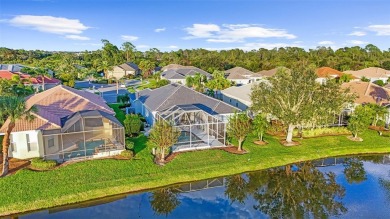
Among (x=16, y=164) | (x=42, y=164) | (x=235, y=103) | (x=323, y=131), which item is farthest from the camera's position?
(x=235, y=103)

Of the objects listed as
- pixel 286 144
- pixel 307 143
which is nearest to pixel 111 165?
pixel 286 144

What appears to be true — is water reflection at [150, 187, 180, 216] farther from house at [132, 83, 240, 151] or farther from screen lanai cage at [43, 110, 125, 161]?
screen lanai cage at [43, 110, 125, 161]

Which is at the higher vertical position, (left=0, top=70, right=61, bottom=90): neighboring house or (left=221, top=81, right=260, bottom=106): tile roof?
(left=0, top=70, right=61, bottom=90): neighboring house

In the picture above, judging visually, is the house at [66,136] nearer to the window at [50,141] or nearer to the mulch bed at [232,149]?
the window at [50,141]

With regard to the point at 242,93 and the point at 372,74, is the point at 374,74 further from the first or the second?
the point at 242,93

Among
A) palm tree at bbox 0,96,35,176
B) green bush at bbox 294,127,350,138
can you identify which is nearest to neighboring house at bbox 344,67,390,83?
green bush at bbox 294,127,350,138

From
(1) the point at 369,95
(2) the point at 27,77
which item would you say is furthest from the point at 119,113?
(1) the point at 369,95

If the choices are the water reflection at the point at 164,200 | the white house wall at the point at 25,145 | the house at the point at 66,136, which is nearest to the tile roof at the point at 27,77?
the house at the point at 66,136
